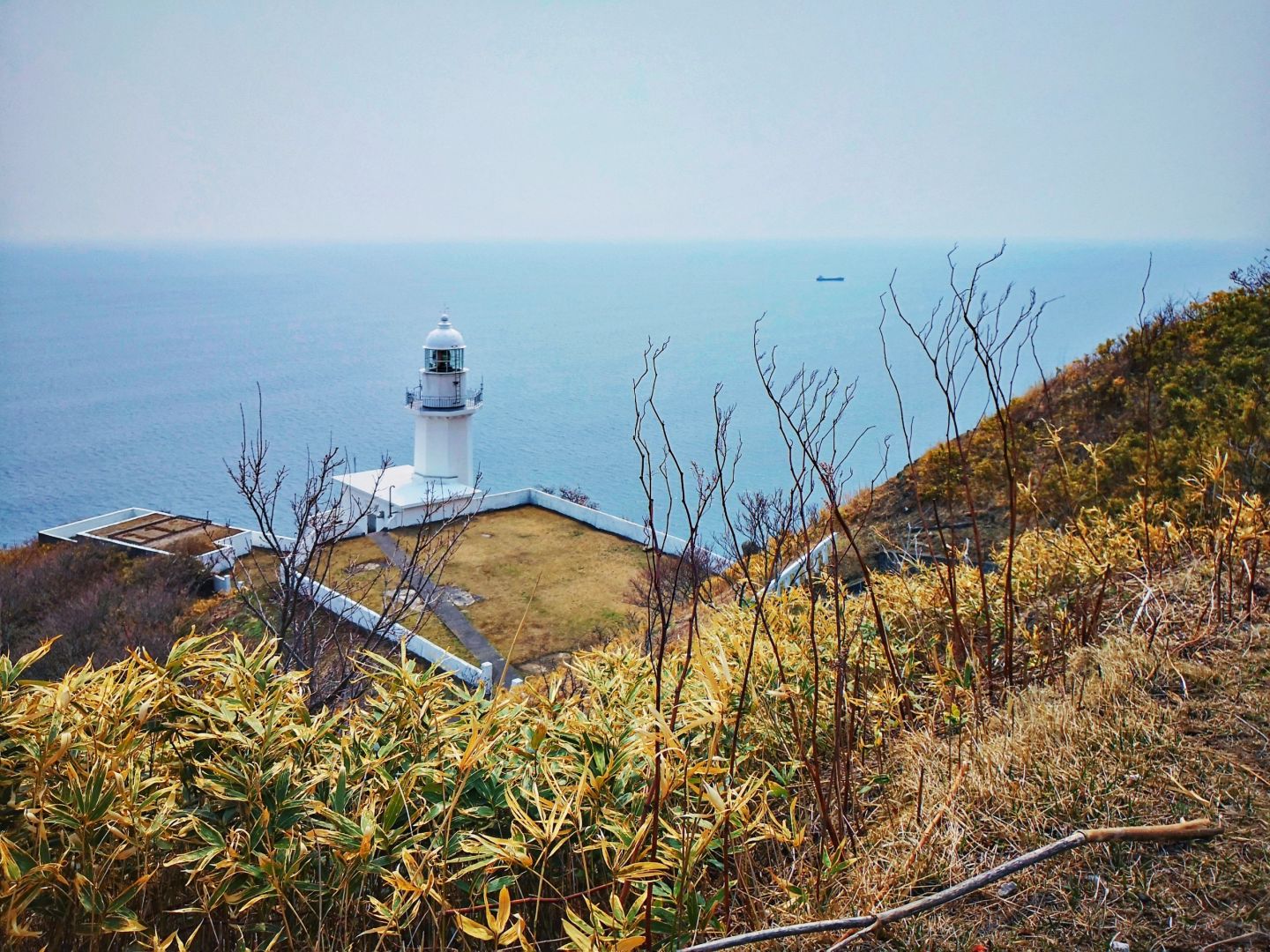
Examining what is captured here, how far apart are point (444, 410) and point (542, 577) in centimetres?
777

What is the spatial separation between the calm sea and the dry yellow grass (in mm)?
4394

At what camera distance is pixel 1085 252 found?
210ft

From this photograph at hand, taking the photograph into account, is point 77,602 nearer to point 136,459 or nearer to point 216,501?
point 216,501

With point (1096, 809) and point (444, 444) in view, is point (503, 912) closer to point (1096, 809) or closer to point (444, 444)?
point (1096, 809)

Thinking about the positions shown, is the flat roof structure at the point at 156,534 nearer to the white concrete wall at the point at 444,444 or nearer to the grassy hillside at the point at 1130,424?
the white concrete wall at the point at 444,444

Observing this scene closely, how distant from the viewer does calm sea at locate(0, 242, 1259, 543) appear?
91.1ft

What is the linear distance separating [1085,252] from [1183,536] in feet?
228

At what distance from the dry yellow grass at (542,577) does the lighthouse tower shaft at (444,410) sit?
4119mm

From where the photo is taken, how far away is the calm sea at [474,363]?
2778cm

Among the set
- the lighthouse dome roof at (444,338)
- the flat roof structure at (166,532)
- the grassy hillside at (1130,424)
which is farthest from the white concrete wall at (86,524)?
the grassy hillside at (1130,424)

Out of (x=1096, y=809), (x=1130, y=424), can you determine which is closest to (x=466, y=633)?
(x=1130, y=424)

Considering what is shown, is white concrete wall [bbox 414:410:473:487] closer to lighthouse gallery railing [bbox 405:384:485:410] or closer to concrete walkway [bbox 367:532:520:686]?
lighthouse gallery railing [bbox 405:384:485:410]

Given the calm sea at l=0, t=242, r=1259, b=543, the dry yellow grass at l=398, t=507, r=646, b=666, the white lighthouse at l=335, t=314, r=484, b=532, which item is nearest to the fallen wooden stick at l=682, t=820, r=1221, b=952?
the calm sea at l=0, t=242, r=1259, b=543

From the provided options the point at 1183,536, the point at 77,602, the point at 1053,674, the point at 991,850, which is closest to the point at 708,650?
the point at 1053,674
